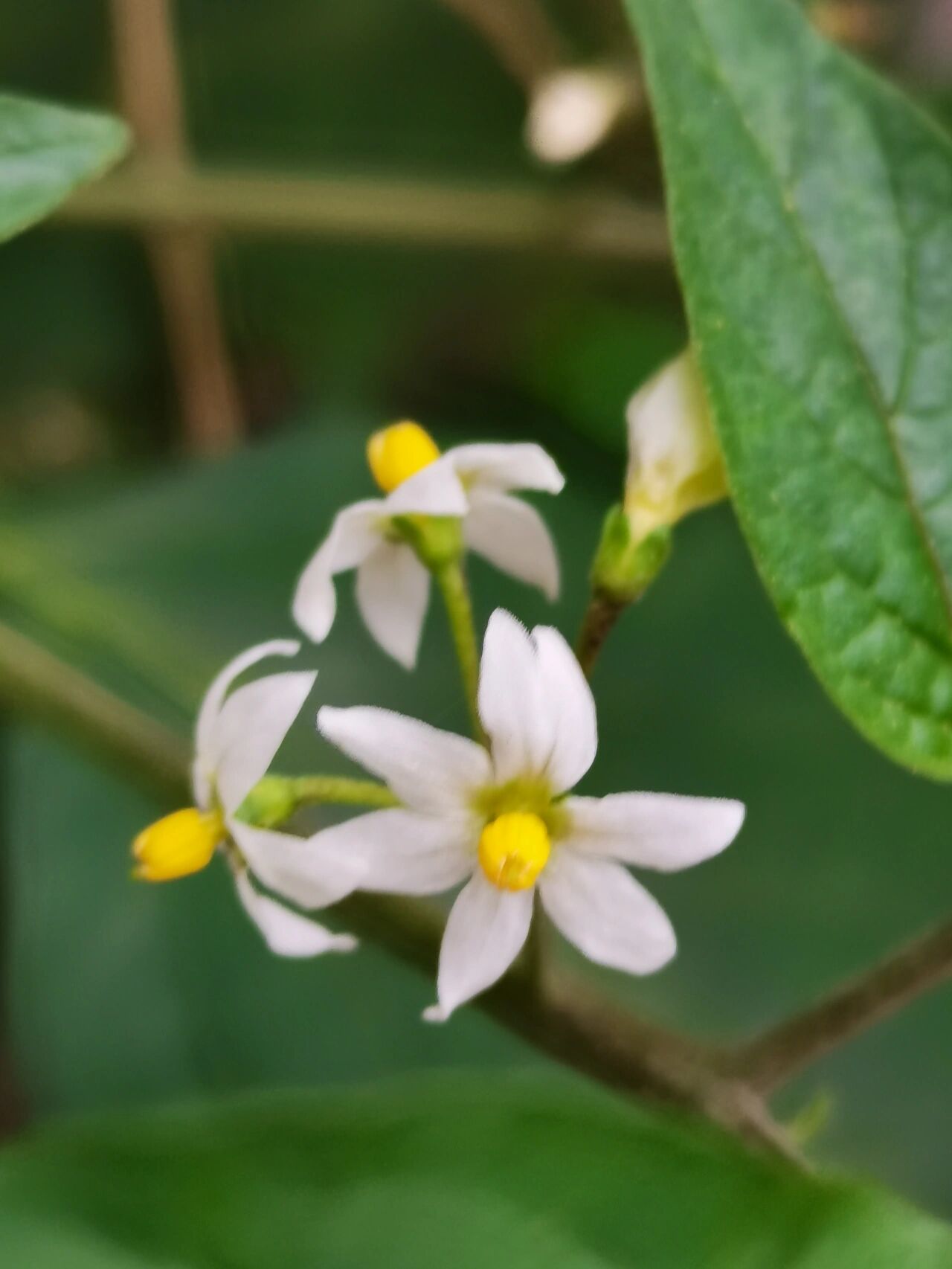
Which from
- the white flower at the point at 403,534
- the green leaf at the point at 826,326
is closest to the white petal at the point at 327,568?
the white flower at the point at 403,534

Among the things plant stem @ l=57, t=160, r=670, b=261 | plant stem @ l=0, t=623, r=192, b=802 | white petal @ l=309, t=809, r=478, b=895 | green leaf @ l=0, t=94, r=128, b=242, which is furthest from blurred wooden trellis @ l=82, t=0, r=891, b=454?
white petal @ l=309, t=809, r=478, b=895

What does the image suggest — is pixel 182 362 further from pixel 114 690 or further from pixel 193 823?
pixel 193 823

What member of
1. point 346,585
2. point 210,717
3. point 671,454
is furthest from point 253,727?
point 346,585

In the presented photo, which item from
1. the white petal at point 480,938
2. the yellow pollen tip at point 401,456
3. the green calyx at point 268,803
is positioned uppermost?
the yellow pollen tip at point 401,456

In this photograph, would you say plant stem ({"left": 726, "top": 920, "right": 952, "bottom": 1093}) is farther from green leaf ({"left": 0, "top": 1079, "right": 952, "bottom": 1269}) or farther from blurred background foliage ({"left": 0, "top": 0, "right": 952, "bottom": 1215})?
blurred background foliage ({"left": 0, "top": 0, "right": 952, "bottom": 1215})

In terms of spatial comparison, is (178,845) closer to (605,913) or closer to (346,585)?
(605,913)

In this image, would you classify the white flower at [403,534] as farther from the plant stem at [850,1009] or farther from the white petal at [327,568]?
the plant stem at [850,1009]
